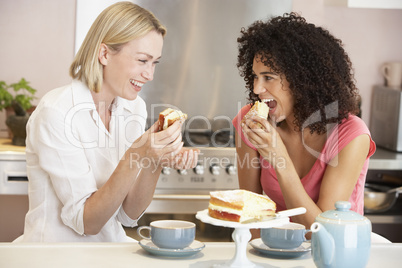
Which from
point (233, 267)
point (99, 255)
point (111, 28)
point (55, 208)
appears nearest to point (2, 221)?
point (55, 208)

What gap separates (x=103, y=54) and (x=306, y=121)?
745 mm

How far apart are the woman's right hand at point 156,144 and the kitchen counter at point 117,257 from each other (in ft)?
1.00

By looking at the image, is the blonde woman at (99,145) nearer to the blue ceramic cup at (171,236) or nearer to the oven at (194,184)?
the blue ceramic cup at (171,236)

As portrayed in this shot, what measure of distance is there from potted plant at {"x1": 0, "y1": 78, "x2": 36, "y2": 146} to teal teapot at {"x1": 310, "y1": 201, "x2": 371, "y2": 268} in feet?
7.10

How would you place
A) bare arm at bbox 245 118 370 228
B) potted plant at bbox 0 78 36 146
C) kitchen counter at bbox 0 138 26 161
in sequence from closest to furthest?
bare arm at bbox 245 118 370 228, kitchen counter at bbox 0 138 26 161, potted plant at bbox 0 78 36 146

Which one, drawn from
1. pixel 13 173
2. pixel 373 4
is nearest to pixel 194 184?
pixel 13 173

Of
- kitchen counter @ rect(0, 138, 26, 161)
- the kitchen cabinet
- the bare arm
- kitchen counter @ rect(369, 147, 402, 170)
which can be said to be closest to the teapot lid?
the bare arm

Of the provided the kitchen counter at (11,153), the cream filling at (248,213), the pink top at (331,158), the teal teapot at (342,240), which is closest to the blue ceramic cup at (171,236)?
the cream filling at (248,213)

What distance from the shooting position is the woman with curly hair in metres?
1.87

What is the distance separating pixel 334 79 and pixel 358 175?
1.13 ft

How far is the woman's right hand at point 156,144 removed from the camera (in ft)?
5.57

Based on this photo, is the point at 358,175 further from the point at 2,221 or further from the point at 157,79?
the point at 2,221

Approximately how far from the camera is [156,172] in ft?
6.27

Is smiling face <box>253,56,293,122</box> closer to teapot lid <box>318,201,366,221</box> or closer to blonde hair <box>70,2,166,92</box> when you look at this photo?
blonde hair <box>70,2,166,92</box>
